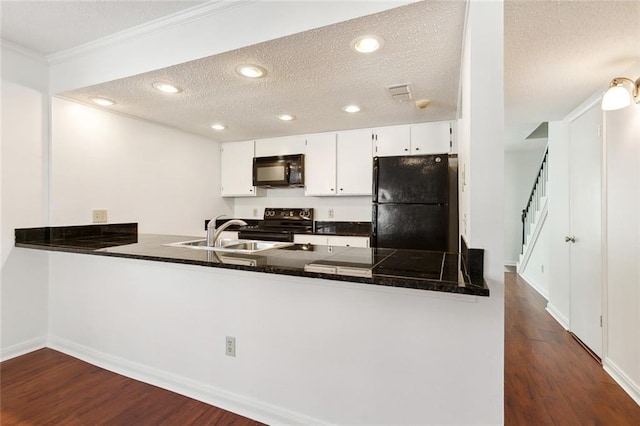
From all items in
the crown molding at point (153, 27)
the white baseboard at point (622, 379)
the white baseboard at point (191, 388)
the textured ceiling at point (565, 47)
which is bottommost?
the white baseboard at point (622, 379)

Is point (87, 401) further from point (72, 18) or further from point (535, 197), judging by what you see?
point (535, 197)

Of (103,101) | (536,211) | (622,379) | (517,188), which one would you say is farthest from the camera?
(517,188)

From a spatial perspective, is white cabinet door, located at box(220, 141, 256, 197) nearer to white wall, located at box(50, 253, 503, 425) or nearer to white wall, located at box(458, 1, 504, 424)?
white wall, located at box(50, 253, 503, 425)

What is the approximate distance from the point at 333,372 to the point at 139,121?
122 inches

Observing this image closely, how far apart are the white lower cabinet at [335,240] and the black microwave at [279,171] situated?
682 millimetres

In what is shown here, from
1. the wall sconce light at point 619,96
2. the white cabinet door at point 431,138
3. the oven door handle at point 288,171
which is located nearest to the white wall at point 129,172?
the oven door handle at point 288,171

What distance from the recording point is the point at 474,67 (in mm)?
1290

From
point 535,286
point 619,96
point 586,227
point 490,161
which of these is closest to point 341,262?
point 490,161

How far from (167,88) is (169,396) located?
215cm

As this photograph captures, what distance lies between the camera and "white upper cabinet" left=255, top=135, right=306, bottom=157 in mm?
3904

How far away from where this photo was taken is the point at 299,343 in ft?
5.26

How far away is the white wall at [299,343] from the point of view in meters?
1.33

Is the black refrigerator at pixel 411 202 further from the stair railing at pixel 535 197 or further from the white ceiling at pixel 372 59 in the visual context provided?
the stair railing at pixel 535 197

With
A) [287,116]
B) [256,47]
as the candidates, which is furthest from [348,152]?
[256,47]
